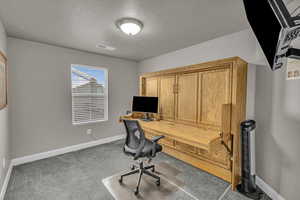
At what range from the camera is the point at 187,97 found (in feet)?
8.68

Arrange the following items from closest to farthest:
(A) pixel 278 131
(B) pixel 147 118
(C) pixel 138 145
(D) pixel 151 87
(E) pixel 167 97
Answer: (A) pixel 278 131 → (C) pixel 138 145 → (E) pixel 167 97 → (B) pixel 147 118 → (D) pixel 151 87

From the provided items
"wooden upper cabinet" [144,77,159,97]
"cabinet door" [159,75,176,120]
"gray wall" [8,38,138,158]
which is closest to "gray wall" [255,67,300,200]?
"cabinet door" [159,75,176,120]

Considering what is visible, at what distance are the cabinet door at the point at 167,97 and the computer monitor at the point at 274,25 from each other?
6.64 ft

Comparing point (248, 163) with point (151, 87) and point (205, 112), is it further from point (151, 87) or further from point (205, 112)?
point (151, 87)

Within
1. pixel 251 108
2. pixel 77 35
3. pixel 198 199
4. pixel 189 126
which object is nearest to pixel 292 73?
pixel 251 108

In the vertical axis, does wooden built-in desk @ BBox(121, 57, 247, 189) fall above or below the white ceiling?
below

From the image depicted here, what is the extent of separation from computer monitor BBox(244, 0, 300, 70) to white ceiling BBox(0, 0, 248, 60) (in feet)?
3.25

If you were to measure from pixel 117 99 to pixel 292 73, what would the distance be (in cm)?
359

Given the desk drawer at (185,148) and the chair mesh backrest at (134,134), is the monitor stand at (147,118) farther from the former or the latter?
the chair mesh backrest at (134,134)

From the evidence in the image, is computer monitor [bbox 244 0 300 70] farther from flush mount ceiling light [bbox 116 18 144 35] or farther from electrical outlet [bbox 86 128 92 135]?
electrical outlet [bbox 86 128 92 135]

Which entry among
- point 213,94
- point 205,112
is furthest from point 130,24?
point 205,112

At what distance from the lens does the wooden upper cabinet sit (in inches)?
126

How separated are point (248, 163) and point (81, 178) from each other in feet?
8.31

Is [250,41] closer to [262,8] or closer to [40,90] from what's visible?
[262,8]
